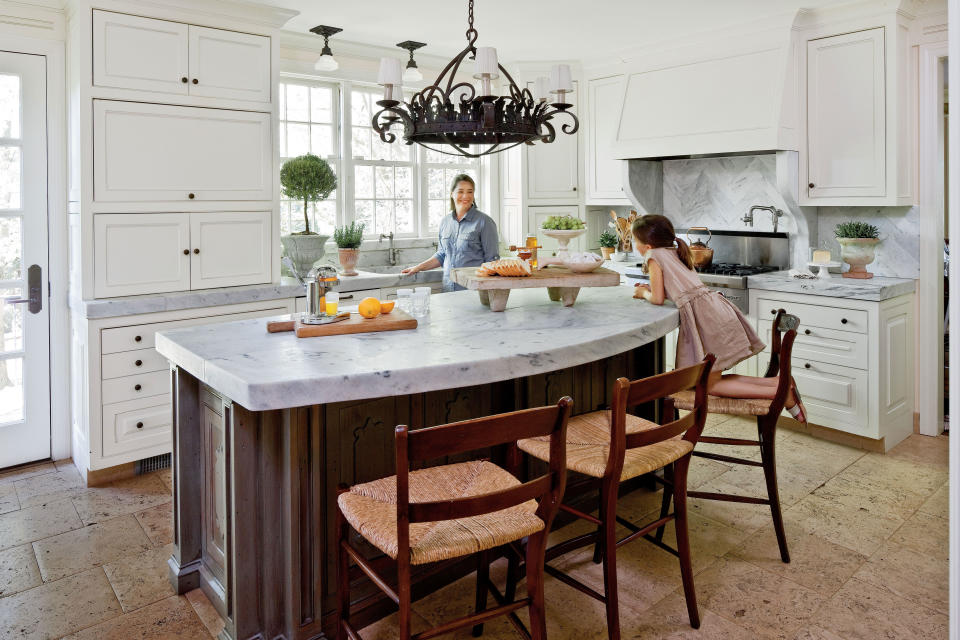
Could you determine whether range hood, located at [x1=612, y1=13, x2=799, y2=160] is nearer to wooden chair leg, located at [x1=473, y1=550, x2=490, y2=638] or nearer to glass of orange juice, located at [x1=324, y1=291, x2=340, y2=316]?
glass of orange juice, located at [x1=324, y1=291, x2=340, y2=316]

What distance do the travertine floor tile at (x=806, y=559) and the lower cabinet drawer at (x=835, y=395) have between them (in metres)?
1.33

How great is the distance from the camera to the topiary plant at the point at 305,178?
14.3ft

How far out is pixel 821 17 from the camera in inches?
164

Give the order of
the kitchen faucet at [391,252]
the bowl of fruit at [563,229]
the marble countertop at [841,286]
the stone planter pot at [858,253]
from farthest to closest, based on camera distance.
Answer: the kitchen faucet at [391,252], the bowl of fruit at [563,229], the stone planter pot at [858,253], the marble countertop at [841,286]

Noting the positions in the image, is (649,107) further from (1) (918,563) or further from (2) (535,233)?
(1) (918,563)

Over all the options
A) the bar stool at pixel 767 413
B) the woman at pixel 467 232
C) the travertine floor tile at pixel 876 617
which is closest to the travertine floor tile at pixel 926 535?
the travertine floor tile at pixel 876 617

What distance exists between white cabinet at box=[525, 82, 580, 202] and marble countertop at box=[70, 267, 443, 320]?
1729mm

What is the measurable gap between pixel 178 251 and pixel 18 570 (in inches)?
67.8

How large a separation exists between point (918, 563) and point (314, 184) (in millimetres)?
3736

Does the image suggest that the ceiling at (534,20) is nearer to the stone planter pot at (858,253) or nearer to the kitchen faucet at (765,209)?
the kitchen faucet at (765,209)

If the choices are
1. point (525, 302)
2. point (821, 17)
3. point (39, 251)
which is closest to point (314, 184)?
point (39, 251)

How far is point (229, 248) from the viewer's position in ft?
12.9

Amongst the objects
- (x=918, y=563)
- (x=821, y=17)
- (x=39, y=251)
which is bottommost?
(x=918, y=563)

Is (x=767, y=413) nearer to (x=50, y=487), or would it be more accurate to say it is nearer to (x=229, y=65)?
(x=229, y=65)
